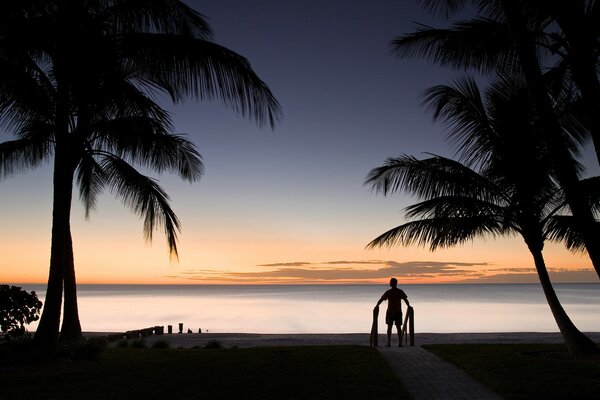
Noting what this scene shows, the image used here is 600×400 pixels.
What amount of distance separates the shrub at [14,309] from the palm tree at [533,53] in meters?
9.49

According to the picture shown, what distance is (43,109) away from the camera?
476 inches

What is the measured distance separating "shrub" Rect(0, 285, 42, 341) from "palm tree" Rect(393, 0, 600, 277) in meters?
→ 9.49

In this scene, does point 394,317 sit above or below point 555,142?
below

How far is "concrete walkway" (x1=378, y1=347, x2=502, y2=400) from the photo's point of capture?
8070 mm

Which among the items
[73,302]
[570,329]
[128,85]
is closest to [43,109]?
[128,85]

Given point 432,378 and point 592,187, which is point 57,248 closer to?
point 432,378

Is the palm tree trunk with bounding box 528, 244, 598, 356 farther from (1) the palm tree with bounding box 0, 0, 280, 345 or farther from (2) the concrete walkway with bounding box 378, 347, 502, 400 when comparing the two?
(1) the palm tree with bounding box 0, 0, 280, 345

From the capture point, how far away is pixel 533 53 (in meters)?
9.95

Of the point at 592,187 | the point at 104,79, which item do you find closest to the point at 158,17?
the point at 104,79

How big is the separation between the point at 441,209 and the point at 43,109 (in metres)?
8.96

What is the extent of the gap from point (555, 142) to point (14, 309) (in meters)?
10.6

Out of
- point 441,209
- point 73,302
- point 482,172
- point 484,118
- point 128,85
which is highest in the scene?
point 128,85

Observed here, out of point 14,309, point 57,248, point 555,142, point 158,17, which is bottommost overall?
point 14,309

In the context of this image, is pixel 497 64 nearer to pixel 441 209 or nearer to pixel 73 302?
pixel 441 209
